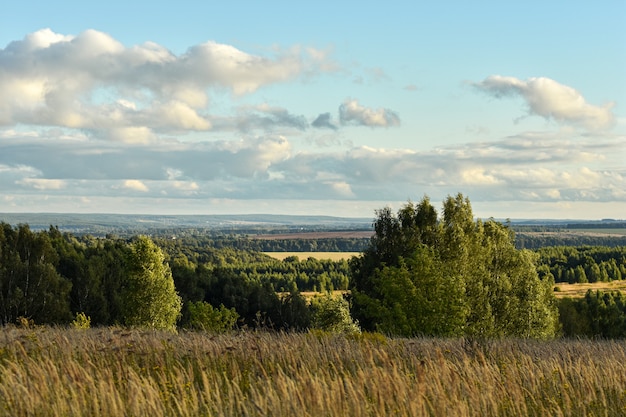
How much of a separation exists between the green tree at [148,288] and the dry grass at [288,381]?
51.1 metres

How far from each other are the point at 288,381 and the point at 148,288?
59216mm

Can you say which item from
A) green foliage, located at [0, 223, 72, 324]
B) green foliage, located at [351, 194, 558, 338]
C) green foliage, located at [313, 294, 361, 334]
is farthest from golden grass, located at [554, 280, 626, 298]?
green foliage, located at [0, 223, 72, 324]

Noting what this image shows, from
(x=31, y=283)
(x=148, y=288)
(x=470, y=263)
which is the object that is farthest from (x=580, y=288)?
(x=31, y=283)

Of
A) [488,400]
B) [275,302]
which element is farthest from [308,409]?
[275,302]

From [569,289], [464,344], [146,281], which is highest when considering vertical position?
[464,344]

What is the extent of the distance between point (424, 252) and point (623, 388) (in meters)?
36.9

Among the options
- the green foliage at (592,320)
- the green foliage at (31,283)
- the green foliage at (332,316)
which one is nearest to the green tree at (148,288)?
the green foliage at (31,283)

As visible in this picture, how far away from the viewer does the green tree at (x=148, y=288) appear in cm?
6425

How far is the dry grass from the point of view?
287 inches

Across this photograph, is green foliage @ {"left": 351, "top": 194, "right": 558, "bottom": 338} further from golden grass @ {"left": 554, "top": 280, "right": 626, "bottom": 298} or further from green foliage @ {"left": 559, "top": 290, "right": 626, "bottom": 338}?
golden grass @ {"left": 554, "top": 280, "right": 626, "bottom": 298}

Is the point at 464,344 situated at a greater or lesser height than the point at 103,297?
greater

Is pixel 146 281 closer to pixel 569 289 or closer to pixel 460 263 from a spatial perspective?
pixel 460 263

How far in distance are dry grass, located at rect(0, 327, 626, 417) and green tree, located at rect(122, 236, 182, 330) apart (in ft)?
168

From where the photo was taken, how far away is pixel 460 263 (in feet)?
184
